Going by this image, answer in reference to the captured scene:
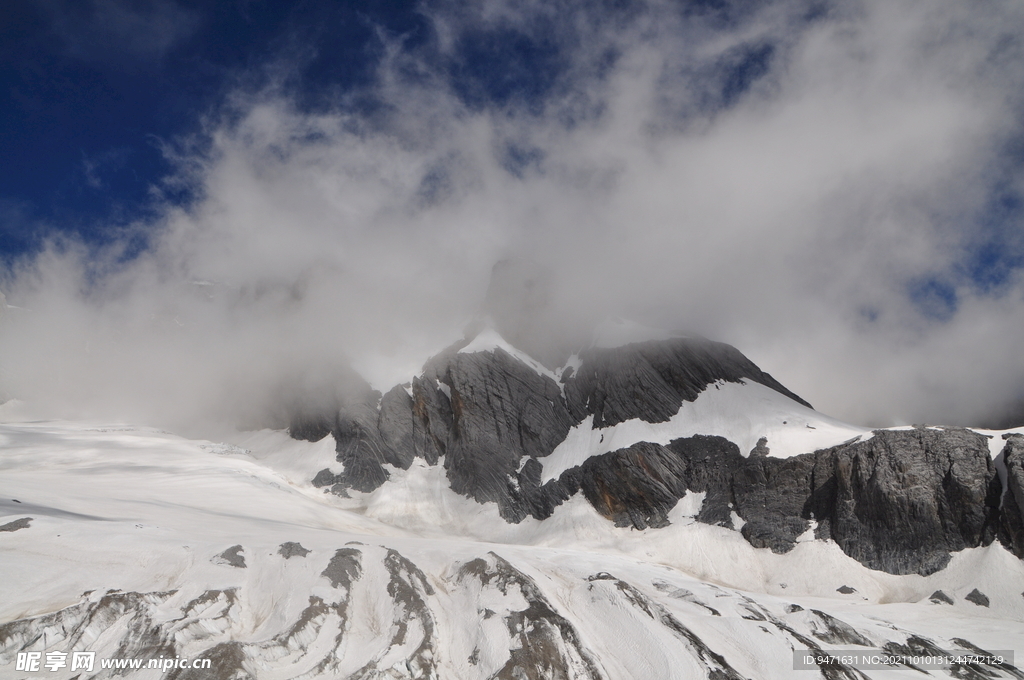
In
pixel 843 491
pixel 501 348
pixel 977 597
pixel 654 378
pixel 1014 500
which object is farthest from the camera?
pixel 501 348

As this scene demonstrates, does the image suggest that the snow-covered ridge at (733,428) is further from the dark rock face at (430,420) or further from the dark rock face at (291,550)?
the dark rock face at (291,550)

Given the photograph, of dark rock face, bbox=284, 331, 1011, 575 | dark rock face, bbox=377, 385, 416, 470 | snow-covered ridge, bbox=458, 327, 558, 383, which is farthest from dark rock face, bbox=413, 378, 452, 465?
snow-covered ridge, bbox=458, 327, 558, 383

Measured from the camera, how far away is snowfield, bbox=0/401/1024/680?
88.8 ft

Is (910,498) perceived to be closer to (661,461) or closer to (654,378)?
(661,461)

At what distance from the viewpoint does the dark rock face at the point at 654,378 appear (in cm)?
8150

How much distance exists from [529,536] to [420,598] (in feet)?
122

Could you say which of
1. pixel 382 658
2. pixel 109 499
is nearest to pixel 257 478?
pixel 109 499

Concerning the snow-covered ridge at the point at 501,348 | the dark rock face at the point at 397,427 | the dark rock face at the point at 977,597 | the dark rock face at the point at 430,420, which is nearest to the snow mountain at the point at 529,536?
the dark rock face at the point at 977,597

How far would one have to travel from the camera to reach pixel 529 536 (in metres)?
71.1

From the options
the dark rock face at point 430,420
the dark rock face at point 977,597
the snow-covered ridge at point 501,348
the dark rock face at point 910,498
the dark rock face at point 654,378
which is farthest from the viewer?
the snow-covered ridge at point 501,348

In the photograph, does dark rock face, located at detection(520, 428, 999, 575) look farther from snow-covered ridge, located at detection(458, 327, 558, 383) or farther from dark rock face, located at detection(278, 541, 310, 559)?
dark rock face, located at detection(278, 541, 310, 559)

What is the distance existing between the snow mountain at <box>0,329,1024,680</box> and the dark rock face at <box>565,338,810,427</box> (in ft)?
1.60

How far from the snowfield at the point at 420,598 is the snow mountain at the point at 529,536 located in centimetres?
20

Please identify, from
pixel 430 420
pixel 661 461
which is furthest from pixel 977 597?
pixel 430 420
